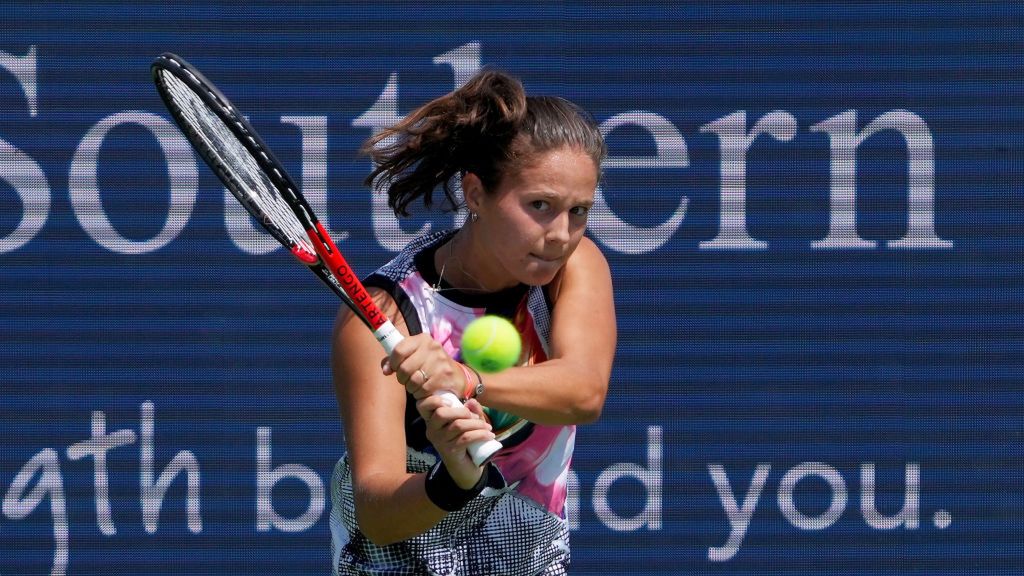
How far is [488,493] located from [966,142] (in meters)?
2.10

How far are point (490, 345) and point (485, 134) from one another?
1.24 ft

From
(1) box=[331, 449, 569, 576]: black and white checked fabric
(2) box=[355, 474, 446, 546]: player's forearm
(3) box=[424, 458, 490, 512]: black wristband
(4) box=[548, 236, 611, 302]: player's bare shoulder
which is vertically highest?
(4) box=[548, 236, 611, 302]: player's bare shoulder

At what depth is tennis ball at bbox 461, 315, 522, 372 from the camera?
2037 mm

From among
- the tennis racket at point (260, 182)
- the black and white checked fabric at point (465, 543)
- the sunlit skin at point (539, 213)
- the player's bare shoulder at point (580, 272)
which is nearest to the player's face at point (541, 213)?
the sunlit skin at point (539, 213)

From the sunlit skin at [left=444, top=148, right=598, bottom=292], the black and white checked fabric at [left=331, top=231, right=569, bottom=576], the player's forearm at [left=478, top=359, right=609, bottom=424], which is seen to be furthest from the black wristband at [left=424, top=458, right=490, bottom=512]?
the sunlit skin at [left=444, top=148, right=598, bottom=292]

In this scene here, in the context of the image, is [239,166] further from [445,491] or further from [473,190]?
[445,491]

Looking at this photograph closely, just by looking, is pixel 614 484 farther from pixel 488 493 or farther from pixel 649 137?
pixel 488 493

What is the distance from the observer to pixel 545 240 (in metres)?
2.14

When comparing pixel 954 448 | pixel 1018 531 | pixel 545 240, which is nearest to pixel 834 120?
pixel 954 448

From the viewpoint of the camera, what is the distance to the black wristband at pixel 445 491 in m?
1.97

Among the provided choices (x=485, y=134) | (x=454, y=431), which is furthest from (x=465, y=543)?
(x=485, y=134)

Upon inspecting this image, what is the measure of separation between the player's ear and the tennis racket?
0.23 metres

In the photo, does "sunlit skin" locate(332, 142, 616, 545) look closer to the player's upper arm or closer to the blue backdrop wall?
the player's upper arm

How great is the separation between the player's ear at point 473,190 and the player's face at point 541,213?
3 cm
